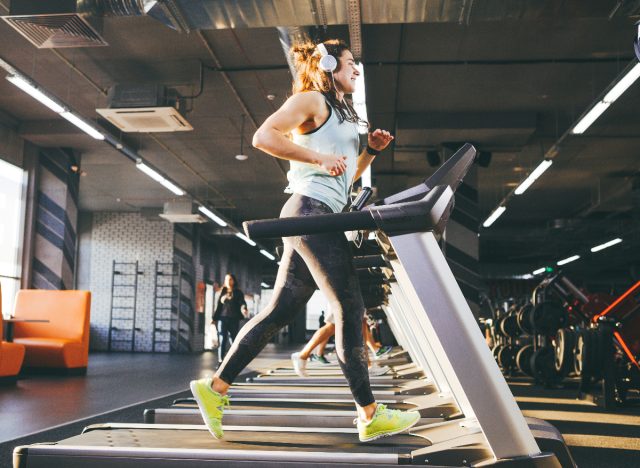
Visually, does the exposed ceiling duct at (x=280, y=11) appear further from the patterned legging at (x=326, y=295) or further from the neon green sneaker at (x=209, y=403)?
the neon green sneaker at (x=209, y=403)

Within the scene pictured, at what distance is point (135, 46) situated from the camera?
6641mm

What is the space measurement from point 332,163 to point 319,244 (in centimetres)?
26

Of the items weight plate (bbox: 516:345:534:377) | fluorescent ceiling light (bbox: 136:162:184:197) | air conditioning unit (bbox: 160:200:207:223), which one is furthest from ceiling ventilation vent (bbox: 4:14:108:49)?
air conditioning unit (bbox: 160:200:207:223)

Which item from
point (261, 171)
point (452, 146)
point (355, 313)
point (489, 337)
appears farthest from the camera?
point (489, 337)

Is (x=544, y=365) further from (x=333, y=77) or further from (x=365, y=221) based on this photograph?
(x=365, y=221)

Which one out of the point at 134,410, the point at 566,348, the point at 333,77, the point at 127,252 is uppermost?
the point at 127,252

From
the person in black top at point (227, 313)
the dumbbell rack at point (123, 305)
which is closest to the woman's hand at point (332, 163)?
the person in black top at point (227, 313)

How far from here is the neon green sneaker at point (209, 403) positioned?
207 centimetres

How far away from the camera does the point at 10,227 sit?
9.20 meters

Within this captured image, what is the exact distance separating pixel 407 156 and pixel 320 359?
4048 mm

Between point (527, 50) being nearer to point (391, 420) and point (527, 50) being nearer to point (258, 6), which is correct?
point (258, 6)

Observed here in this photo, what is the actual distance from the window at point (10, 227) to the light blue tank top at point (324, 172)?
26.2 feet

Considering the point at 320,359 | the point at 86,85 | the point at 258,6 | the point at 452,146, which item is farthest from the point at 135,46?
the point at 452,146

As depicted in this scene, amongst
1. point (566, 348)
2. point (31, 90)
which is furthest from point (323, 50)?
point (31, 90)
